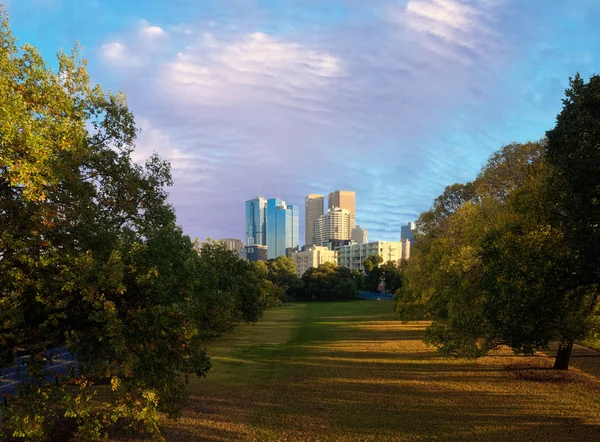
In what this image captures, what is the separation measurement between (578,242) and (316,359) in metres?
22.0

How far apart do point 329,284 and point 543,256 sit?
99.4 metres

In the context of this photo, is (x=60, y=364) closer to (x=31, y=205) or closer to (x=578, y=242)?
(x=31, y=205)

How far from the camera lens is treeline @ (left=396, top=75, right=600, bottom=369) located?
1115cm

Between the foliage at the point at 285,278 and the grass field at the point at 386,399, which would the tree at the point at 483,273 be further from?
the foliage at the point at 285,278

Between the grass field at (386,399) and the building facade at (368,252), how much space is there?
147m

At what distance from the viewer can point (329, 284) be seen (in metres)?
112

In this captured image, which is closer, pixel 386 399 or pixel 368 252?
pixel 386 399

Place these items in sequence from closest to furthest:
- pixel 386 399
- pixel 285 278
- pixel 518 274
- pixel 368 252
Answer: pixel 518 274 → pixel 386 399 → pixel 285 278 → pixel 368 252

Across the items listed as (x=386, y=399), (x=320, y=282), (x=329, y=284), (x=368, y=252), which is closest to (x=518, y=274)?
(x=386, y=399)

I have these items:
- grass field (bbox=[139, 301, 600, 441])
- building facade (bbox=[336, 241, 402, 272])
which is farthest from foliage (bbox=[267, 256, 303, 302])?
grass field (bbox=[139, 301, 600, 441])

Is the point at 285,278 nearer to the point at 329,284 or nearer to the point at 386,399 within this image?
the point at 329,284

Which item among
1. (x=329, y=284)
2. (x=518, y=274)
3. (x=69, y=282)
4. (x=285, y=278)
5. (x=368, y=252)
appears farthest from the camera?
(x=368, y=252)

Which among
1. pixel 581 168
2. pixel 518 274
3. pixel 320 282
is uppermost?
pixel 581 168

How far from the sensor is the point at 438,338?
20609 millimetres
